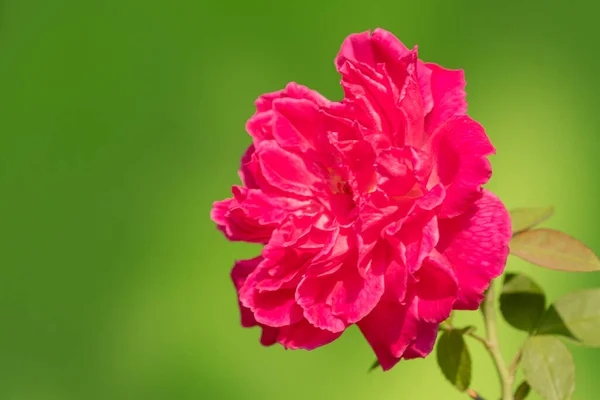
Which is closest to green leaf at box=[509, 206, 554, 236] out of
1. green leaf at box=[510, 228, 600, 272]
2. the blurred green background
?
green leaf at box=[510, 228, 600, 272]

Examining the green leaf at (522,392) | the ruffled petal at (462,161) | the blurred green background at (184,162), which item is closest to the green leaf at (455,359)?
the green leaf at (522,392)

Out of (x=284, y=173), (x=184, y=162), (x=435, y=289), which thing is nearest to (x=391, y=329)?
(x=435, y=289)

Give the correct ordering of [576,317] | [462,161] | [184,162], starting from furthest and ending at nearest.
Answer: [184,162] → [576,317] → [462,161]

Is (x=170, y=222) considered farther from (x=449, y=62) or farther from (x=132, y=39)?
(x=449, y=62)

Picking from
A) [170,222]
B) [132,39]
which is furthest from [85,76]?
[170,222]

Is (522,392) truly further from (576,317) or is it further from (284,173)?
(284,173)
